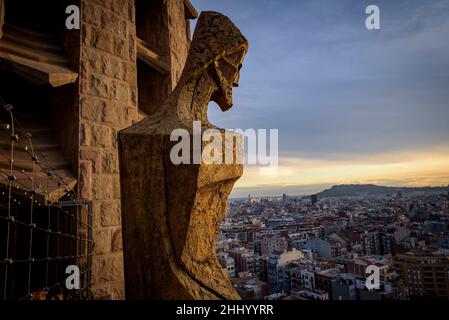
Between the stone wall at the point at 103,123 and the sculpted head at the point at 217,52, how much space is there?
1929 millimetres

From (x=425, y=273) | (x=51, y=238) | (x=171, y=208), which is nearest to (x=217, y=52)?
(x=171, y=208)

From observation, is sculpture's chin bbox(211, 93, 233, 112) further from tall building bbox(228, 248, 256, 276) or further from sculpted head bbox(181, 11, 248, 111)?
tall building bbox(228, 248, 256, 276)

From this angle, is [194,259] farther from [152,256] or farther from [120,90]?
[120,90]

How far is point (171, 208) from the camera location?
1.50 meters

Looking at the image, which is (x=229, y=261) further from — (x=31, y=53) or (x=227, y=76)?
(x=227, y=76)

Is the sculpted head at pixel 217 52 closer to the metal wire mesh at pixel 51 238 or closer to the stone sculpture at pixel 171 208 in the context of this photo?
the stone sculpture at pixel 171 208

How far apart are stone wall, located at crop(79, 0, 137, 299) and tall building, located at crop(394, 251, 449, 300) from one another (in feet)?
28.0

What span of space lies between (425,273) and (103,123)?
33.3 feet

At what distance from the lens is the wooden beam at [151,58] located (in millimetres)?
4270

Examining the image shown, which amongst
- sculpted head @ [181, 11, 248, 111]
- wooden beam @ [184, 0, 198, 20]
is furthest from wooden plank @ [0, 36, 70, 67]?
wooden beam @ [184, 0, 198, 20]

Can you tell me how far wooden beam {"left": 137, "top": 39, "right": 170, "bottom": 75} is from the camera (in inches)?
168
